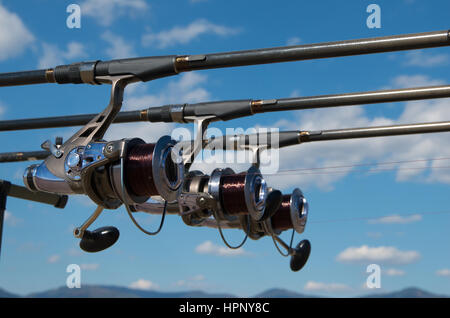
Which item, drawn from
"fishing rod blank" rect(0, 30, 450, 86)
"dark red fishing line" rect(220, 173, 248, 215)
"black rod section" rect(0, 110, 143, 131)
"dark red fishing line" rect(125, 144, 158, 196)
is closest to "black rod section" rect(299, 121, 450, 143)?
"dark red fishing line" rect(220, 173, 248, 215)

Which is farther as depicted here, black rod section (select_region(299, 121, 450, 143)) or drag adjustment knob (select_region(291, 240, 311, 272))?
drag adjustment knob (select_region(291, 240, 311, 272))

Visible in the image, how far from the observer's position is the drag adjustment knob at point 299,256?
6.13m

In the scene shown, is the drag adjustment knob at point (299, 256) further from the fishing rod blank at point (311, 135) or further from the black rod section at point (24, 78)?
the black rod section at point (24, 78)

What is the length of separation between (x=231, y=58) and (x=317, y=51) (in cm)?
51

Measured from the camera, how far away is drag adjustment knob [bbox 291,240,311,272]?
241 inches

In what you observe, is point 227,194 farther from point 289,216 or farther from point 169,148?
point 169,148

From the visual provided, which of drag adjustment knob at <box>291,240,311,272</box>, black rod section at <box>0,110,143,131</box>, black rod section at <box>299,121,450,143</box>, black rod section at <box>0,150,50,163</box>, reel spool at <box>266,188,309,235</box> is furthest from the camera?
black rod section at <box>0,150,50,163</box>

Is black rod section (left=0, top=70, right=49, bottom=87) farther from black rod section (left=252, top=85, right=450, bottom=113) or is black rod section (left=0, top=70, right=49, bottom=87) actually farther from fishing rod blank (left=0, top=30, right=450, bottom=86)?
black rod section (left=252, top=85, right=450, bottom=113)

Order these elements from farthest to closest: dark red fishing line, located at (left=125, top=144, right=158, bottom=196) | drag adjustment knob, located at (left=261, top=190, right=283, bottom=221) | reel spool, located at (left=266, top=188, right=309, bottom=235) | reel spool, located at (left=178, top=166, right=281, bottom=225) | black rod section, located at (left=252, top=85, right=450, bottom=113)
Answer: reel spool, located at (left=266, top=188, right=309, bottom=235)
drag adjustment knob, located at (left=261, top=190, right=283, bottom=221)
reel spool, located at (left=178, top=166, right=281, bottom=225)
black rod section, located at (left=252, top=85, right=450, bottom=113)
dark red fishing line, located at (left=125, top=144, right=158, bottom=196)

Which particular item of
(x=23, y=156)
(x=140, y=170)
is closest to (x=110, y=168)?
(x=140, y=170)

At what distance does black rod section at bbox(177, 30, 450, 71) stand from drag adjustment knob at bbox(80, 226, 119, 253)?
1144mm

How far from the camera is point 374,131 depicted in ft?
18.1

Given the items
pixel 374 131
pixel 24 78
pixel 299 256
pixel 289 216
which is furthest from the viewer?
pixel 299 256
